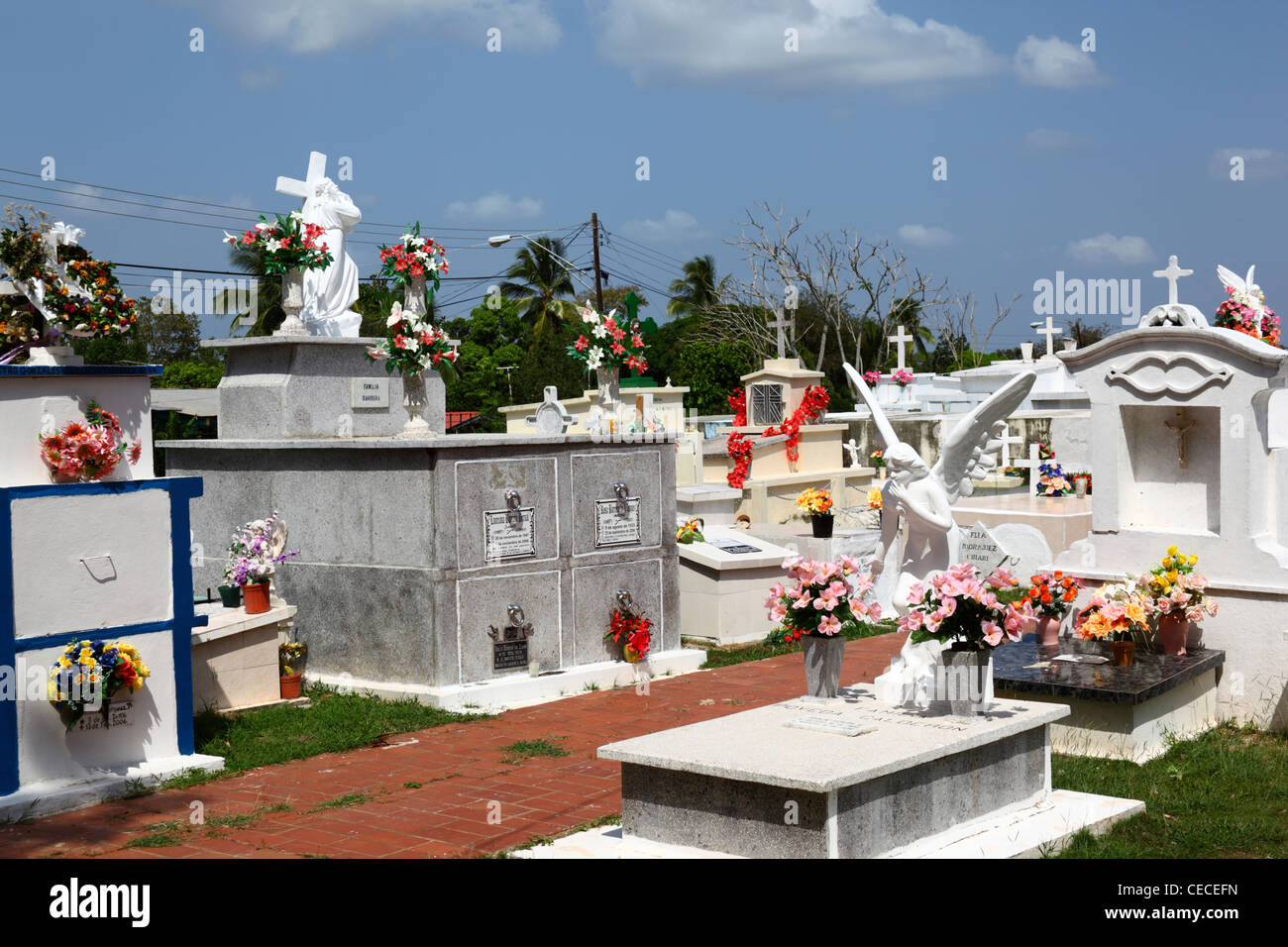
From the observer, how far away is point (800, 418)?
2095 cm

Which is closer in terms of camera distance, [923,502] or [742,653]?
[923,502]

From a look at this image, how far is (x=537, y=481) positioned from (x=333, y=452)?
1.74 m

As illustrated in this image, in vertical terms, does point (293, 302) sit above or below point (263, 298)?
below

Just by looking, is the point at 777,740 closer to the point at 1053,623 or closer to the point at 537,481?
the point at 1053,623

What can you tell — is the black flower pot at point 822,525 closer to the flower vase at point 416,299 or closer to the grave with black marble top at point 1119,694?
the flower vase at point 416,299

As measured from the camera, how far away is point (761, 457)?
20469 millimetres

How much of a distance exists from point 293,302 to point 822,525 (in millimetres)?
7185

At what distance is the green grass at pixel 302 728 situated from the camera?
350 inches

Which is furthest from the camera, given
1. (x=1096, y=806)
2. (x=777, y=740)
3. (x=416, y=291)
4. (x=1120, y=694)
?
(x=416, y=291)

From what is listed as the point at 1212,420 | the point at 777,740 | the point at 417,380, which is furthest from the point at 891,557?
the point at 417,380

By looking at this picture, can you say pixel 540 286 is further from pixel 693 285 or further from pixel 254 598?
pixel 254 598

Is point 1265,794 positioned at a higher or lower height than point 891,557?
lower

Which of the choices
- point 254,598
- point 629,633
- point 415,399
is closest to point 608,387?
point 415,399

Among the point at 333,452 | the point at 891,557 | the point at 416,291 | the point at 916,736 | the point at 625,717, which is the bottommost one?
the point at 625,717
